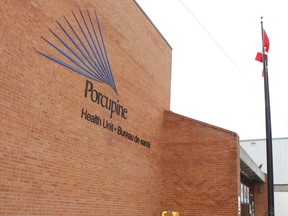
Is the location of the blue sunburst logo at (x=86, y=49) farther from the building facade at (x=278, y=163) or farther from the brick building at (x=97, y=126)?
the building facade at (x=278, y=163)

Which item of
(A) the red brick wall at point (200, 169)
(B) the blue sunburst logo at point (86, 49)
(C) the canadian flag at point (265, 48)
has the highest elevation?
(C) the canadian flag at point (265, 48)

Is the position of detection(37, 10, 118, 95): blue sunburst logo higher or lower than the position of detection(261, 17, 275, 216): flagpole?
higher

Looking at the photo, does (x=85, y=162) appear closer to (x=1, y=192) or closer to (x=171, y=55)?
(x=1, y=192)

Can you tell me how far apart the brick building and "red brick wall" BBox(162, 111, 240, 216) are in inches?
1.5

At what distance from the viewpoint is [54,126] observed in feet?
30.2

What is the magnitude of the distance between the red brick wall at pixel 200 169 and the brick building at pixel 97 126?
0.04 m

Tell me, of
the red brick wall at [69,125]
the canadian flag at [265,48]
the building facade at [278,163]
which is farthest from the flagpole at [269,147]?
the building facade at [278,163]

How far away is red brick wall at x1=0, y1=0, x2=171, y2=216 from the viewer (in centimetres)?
800

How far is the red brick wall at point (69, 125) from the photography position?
800 cm

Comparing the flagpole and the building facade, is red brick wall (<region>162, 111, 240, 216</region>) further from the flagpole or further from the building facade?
the building facade

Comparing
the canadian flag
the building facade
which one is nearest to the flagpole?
the canadian flag

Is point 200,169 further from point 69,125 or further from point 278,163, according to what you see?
point 278,163

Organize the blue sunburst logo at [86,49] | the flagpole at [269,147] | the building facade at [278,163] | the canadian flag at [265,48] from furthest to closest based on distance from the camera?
the building facade at [278,163] → the canadian flag at [265,48] → the blue sunburst logo at [86,49] → the flagpole at [269,147]

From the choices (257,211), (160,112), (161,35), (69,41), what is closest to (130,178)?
(160,112)
